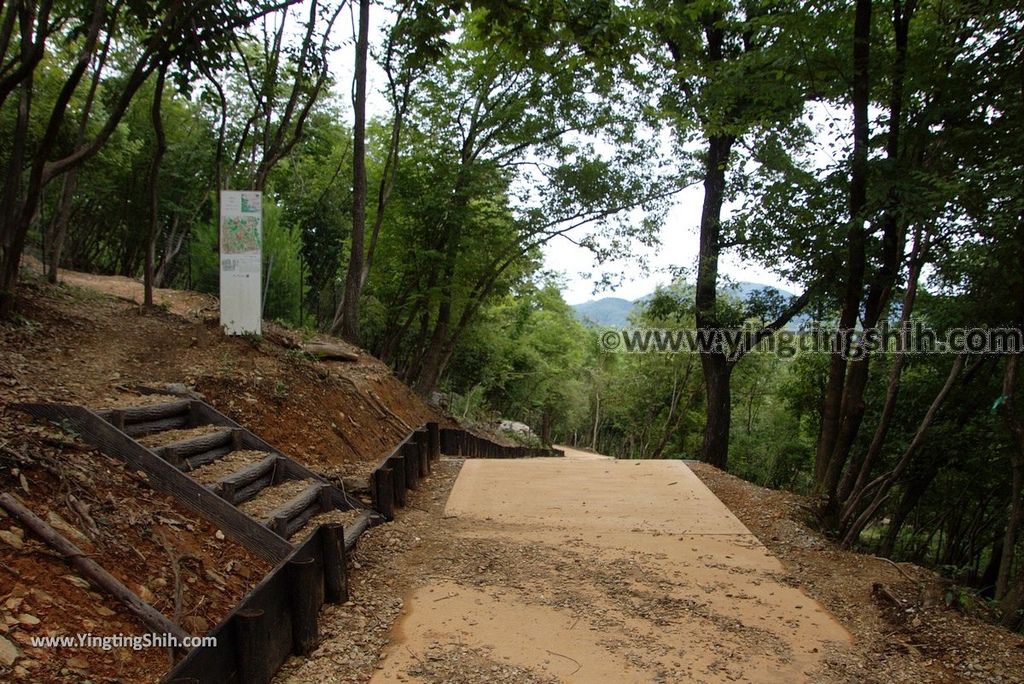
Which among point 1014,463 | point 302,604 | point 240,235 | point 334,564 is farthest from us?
point 240,235

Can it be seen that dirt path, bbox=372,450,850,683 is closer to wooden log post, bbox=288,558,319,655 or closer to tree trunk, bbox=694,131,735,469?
wooden log post, bbox=288,558,319,655

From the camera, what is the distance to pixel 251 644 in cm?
261

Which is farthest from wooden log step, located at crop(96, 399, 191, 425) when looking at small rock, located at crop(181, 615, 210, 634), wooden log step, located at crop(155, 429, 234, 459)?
small rock, located at crop(181, 615, 210, 634)

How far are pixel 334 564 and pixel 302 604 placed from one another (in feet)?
1.71

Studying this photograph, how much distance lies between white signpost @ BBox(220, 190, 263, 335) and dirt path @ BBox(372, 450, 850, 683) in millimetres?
2881

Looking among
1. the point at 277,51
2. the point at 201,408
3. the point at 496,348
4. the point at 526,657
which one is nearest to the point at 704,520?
the point at 526,657

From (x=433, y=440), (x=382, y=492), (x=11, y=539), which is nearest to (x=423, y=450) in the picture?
(x=433, y=440)

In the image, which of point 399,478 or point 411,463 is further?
point 411,463

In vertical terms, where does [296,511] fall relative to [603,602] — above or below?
above

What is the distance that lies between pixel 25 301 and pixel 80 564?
5.26m

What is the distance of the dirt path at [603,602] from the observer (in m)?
3.15

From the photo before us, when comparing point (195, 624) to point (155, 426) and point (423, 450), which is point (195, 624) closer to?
point (155, 426)

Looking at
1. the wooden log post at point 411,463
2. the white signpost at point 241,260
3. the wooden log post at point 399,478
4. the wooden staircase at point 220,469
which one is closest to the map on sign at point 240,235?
the white signpost at point 241,260

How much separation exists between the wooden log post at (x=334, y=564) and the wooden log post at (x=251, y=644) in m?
0.79
